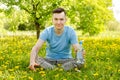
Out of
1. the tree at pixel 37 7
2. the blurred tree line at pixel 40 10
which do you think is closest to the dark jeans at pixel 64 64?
the blurred tree line at pixel 40 10

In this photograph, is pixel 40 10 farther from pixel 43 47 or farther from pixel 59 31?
pixel 59 31

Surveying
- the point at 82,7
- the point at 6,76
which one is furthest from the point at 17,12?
the point at 6,76

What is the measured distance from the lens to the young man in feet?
19.4

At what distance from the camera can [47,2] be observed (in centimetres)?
1341

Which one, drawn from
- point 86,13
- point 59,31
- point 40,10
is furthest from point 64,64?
point 86,13

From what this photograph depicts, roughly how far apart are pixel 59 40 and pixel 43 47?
Answer: 365 cm

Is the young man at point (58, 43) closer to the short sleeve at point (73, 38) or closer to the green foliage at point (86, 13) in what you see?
the short sleeve at point (73, 38)

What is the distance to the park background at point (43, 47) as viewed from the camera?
5.54 m

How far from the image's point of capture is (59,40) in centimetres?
621

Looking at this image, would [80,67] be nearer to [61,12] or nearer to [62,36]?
[62,36]

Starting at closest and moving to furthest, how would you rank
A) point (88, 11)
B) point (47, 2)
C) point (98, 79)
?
point (98, 79), point (47, 2), point (88, 11)

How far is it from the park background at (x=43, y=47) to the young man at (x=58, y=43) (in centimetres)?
18

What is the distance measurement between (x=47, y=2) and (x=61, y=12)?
24.9 feet

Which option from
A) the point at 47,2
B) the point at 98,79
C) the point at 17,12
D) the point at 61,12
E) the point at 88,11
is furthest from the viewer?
the point at 88,11
